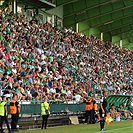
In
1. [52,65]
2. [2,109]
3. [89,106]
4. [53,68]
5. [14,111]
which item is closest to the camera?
[2,109]

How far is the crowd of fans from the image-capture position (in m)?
26.7

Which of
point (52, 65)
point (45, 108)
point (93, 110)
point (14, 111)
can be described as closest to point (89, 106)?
point (93, 110)

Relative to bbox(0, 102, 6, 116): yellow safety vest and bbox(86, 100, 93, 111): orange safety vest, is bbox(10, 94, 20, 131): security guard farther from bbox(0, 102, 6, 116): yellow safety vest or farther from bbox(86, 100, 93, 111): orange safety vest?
bbox(86, 100, 93, 111): orange safety vest

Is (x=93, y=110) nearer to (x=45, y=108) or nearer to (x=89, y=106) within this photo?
(x=89, y=106)

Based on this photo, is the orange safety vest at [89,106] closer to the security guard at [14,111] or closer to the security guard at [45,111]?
the security guard at [45,111]

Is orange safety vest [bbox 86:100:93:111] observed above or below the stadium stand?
below

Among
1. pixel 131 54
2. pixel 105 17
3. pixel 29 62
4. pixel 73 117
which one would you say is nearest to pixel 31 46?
pixel 29 62

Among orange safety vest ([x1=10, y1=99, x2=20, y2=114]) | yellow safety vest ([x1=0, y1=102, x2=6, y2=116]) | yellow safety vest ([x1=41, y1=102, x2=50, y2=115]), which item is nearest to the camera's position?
yellow safety vest ([x1=0, y1=102, x2=6, y2=116])

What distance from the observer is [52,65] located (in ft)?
108

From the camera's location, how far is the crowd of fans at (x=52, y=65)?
26.7 meters

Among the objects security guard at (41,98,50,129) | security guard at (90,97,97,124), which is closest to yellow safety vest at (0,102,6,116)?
security guard at (41,98,50,129)

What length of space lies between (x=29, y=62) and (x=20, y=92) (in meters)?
4.97

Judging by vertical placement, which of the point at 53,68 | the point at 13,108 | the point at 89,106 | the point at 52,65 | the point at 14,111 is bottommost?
the point at 14,111

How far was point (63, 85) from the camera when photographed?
3128cm
